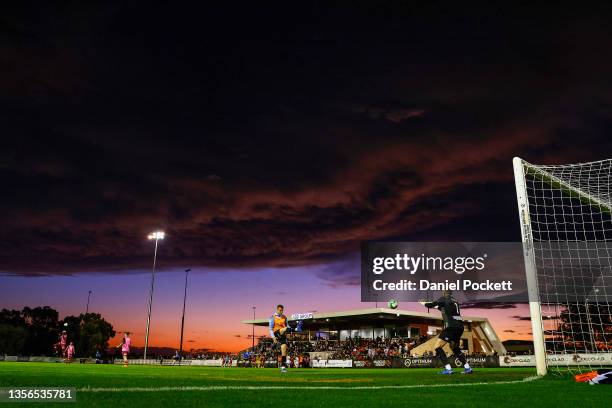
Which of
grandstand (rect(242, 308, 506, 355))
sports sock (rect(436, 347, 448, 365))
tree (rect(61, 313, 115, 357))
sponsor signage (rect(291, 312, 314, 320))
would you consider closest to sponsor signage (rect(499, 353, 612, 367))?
sports sock (rect(436, 347, 448, 365))

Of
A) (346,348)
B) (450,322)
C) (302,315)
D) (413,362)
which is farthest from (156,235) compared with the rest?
(450,322)

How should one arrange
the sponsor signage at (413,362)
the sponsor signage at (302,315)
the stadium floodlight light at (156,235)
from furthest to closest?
1. the sponsor signage at (302,315)
2. the stadium floodlight light at (156,235)
3. the sponsor signage at (413,362)

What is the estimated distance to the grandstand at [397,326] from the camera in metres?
56.7

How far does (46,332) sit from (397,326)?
73254 millimetres

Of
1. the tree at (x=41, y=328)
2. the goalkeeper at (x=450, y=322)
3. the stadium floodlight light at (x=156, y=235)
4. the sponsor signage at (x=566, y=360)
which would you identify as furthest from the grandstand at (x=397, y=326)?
the tree at (x=41, y=328)

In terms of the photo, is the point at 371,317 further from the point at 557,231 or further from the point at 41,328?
the point at 41,328

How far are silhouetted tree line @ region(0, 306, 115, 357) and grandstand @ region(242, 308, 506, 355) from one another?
37176 mm

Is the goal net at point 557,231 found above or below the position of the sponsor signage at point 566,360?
above

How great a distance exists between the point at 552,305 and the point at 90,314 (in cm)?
10569

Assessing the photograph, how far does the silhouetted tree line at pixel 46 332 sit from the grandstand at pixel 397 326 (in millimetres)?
37176

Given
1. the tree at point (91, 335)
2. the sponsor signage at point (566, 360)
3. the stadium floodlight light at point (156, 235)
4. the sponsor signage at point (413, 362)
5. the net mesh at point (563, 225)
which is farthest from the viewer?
the tree at point (91, 335)

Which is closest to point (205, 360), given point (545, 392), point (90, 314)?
point (545, 392)

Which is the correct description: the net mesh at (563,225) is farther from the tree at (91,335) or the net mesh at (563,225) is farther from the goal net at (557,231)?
the tree at (91,335)

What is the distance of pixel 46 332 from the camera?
101m
